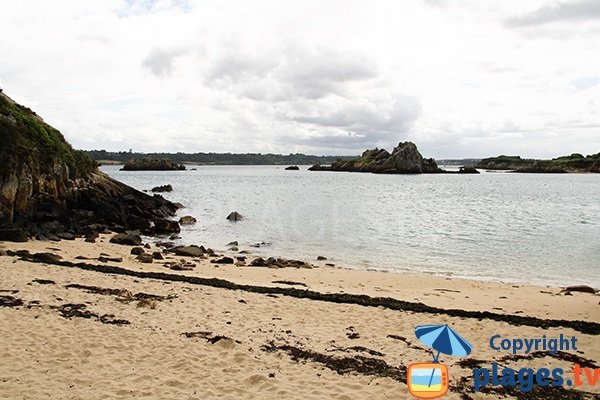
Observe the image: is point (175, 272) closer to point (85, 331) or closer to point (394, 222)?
point (85, 331)

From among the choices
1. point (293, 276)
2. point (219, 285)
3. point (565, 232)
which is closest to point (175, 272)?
point (219, 285)

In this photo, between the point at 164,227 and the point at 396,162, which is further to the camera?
the point at 396,162

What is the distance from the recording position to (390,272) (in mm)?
22703

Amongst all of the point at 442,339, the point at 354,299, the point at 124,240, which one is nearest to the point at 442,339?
the point at 442,339

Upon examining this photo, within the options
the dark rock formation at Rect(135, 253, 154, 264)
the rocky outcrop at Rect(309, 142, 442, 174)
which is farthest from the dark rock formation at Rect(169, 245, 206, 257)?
the rocky outcrop at Rect(309, 142, 442, 174)

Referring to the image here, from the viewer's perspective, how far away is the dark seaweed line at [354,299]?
1252 centimetres

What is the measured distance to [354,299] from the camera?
14672 millimetres

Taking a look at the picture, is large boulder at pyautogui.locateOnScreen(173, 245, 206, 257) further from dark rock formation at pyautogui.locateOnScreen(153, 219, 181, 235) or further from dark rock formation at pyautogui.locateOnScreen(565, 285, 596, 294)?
dark rock formation at pyautogui.locateOnScreen(565, 285, 596, 294)

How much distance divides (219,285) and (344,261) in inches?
432

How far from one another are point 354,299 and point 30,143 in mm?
22982

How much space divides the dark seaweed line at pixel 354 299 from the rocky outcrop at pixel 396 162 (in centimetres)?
13433

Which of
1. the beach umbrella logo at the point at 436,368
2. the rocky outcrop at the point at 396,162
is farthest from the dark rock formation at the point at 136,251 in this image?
the rocky outcrop at the point at 396,162

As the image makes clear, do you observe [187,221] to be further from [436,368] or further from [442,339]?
[442,339]

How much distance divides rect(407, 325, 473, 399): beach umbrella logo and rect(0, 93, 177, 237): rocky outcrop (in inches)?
843
